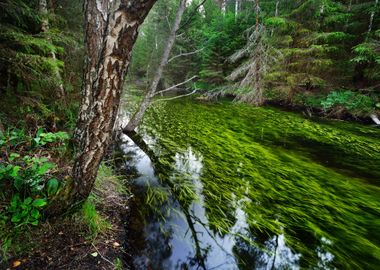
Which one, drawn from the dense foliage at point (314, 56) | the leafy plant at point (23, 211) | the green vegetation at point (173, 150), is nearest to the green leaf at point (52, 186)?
the green vegetation at point (173, 150)

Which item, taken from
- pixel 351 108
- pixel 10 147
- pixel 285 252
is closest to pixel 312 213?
pixel 285 252

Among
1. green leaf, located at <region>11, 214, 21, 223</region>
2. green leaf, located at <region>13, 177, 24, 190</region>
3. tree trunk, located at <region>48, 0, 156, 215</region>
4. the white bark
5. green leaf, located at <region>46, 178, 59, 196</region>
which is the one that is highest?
tree trunk, located at <region>48, 0, 156, 215</region>

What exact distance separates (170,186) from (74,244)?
5.91 ft

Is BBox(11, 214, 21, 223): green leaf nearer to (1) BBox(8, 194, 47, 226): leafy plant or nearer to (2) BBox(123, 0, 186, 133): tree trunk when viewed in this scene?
(1) BBox(8, 194, 47, 226): leafy plant

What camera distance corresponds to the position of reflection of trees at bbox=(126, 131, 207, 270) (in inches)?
89.9

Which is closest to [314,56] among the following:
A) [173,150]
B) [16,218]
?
[173,150]

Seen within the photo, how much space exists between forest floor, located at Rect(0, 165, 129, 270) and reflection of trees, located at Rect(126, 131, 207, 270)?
0.60 m

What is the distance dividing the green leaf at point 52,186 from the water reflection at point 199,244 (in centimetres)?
95

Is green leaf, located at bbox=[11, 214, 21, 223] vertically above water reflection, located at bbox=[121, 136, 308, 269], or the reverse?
green leaf, located at bbox=[11, 214, 21, 223]

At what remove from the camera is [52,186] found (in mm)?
1969

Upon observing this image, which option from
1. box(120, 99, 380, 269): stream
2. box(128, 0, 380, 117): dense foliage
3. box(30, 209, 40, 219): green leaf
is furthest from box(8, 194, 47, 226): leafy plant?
box(128, 0, 380, 117): dense foliage

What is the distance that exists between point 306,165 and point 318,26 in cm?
905

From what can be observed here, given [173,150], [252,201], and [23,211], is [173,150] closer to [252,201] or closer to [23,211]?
[252,201]

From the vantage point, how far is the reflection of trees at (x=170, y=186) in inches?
89.9
